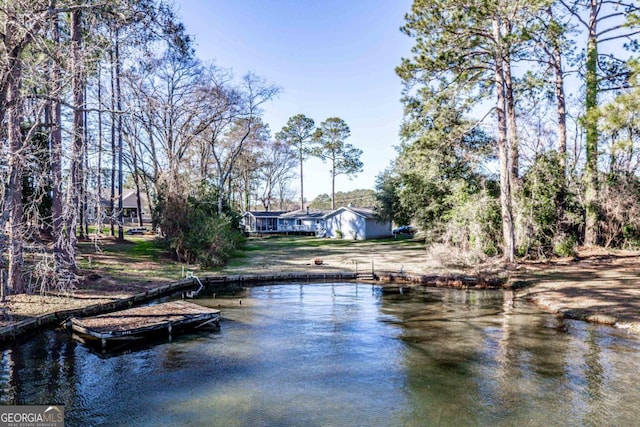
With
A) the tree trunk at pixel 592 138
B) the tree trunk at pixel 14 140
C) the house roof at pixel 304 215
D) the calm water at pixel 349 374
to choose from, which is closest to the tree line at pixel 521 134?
the tree trunk at pixel 592 138

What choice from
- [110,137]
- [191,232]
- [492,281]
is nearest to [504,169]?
[492,281]

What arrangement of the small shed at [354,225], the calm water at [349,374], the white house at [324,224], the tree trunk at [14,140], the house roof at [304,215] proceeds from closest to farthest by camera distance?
the calm water at [349,374]
the tree trunk at [14,140]
the small shed at [354,225]
the white house at [324,224]
the house roof at [304,215]

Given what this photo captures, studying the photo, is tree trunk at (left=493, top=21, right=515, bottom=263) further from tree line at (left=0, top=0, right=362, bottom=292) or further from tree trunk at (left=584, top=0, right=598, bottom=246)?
tree line at (left=0, top=0, right=362, bottom=292)

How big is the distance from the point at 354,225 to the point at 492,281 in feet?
63.6

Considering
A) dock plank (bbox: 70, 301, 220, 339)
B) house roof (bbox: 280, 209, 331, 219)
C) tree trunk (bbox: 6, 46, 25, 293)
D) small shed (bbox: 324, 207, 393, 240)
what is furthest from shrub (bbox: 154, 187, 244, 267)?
house roof (bbox: 280, 209, 331, 219)

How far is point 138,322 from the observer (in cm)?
951

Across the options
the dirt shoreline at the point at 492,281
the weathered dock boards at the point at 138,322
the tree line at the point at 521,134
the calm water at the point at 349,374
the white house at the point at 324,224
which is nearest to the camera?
the calm water at the point at 349,374

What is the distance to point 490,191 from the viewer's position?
755 inches

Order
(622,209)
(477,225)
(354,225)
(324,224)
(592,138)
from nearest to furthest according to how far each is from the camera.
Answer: (592,138) → (622,209) → (477,225) → (354,225) → (324,224)

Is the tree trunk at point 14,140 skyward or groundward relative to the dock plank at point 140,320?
skyward

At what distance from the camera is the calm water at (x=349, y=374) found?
5.82m

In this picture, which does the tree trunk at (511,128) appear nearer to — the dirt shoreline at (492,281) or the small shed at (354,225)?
the dirt shoreline at (492,281)

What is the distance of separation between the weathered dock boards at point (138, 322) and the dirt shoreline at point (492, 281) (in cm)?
148

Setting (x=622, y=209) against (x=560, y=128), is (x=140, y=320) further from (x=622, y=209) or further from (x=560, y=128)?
(x=560, y=128)
